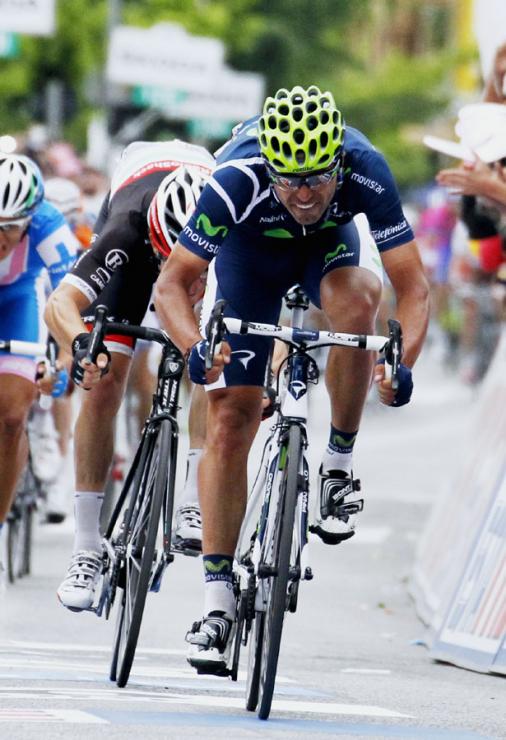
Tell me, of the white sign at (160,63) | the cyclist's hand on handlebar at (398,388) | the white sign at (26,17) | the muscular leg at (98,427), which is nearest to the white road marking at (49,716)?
the cyclist's hand on handlebar at (398,388)

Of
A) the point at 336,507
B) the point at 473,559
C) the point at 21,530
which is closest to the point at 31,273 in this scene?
the point at 21,530

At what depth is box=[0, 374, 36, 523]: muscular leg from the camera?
9422mm

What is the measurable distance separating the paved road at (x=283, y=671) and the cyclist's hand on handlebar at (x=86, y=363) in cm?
111

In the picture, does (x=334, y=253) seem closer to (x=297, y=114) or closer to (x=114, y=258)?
(x=297, y=114)

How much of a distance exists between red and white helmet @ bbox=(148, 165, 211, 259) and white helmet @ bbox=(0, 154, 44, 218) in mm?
991

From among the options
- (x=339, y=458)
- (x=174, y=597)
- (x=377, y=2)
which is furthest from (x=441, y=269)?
(x=377, y=2)

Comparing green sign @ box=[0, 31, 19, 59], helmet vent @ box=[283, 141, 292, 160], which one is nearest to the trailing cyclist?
helmet vent @ box=[283, 141, 292, 160]

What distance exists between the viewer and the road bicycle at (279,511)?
23.0ft

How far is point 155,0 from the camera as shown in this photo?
42.8m

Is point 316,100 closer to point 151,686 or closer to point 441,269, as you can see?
point 151,686

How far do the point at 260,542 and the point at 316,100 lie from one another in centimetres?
152

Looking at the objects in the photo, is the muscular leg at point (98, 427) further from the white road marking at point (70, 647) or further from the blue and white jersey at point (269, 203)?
the blue and white jersey at point (269, 203)

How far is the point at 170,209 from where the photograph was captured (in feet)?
26.6

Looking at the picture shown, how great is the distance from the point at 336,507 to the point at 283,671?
1.11 metres
